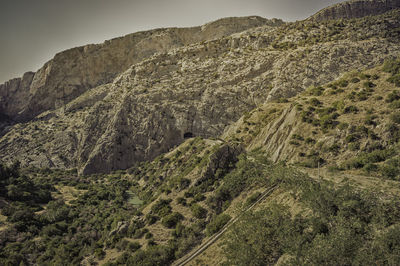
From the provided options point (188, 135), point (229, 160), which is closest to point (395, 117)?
point (229, 160)

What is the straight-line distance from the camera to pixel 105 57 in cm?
9462

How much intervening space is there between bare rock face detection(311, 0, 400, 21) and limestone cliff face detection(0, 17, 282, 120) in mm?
17398

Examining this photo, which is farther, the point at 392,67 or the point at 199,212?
the point at 392,67

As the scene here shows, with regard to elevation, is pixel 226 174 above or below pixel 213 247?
above

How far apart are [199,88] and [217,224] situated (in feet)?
138

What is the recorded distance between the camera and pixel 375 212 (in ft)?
49.5

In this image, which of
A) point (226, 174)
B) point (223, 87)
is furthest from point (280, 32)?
point (226, 174)

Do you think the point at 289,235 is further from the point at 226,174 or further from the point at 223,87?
the point at 223,87

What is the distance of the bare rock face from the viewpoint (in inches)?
3361

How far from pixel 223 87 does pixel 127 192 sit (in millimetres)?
31769

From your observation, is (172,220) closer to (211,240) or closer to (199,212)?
(199,212)

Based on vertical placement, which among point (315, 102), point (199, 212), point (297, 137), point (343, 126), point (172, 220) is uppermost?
point (315, 102)

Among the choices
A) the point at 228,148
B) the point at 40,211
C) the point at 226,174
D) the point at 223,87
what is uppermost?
the point at 223,87

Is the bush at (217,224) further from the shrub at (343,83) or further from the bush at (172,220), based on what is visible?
the shrub at (343,83)
